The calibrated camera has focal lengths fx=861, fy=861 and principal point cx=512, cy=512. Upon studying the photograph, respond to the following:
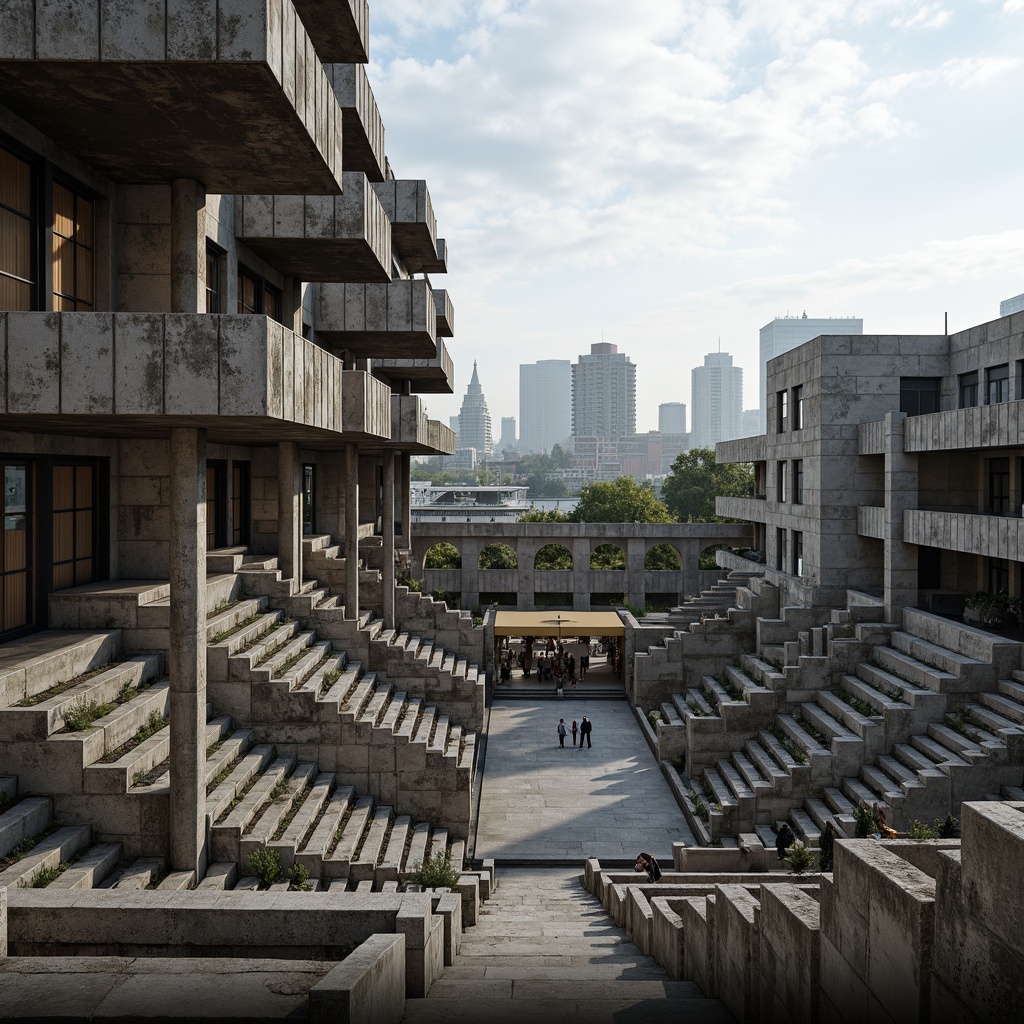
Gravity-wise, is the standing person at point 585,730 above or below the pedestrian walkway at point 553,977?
below

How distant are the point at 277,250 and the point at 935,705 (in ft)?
65.6

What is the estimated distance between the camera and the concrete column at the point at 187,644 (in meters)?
12.8

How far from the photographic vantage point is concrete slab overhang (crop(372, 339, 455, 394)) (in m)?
36.1

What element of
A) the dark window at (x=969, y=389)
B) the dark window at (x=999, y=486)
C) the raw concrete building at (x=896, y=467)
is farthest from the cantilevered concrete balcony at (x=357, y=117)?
the dark window at (x=999, y=486)

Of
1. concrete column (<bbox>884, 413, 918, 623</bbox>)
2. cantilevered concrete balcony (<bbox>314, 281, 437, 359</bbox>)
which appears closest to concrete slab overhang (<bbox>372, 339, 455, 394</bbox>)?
cantilevered concrete balcony (<bbox>314, 281, 437, 359</bbox>)

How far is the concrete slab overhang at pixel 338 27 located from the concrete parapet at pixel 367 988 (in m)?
19.1

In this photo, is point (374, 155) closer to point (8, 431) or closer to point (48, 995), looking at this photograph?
point (8, 431)

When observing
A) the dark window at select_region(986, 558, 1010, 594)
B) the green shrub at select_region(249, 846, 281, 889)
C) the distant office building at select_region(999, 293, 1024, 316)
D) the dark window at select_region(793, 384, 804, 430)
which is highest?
the distant office building at select_region(999, 293, 1024, 316)

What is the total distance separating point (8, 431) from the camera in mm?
15094

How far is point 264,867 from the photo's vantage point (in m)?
14.5

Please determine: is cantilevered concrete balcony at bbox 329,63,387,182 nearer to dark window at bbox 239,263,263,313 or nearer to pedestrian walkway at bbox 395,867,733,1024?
dark window at bbox 239,263,263,313

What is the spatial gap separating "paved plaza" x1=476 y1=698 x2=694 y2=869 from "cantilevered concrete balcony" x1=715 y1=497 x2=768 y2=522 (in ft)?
36.5

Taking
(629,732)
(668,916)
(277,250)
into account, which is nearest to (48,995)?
(668,916)

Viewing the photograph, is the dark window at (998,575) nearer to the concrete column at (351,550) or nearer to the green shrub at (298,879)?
the concrete column at (351,550)
